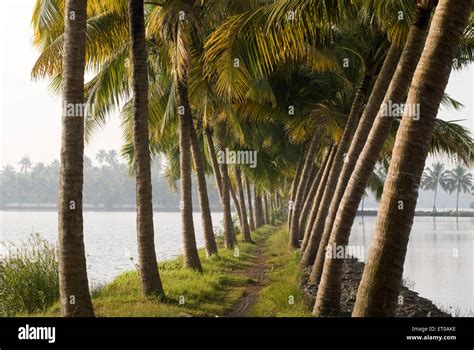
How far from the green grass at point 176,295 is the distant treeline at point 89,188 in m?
119

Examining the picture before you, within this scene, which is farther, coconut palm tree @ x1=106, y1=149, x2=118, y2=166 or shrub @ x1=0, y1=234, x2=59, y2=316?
coconut palm tree @ x1=106, y1=149, x2=118, y2=166

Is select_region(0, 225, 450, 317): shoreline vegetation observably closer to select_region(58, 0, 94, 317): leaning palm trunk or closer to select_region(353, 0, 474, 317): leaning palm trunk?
select_region(58, 0, 94, 317): leaning palm trunk

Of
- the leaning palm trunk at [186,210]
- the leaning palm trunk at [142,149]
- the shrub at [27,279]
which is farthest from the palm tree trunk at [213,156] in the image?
the shrub at [27,279]

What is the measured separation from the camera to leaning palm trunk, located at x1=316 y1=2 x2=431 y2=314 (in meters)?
8.57

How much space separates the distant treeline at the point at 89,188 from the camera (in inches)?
5704

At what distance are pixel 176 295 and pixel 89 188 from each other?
146m

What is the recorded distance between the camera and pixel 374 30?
13789 millimetres

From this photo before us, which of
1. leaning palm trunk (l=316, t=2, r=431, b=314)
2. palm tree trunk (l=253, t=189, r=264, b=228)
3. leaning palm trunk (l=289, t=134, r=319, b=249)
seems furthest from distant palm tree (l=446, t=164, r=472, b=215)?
leaning palm trunk (l=316, t=2, r=431, b=314)

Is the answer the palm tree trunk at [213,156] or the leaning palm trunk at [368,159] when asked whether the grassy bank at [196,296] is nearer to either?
the leaning palm trunk at [368,159]

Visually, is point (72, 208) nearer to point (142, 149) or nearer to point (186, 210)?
point (142, 149)

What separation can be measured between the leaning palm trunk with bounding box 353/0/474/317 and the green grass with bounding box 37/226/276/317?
187 inches

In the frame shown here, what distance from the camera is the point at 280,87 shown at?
1972 cm
